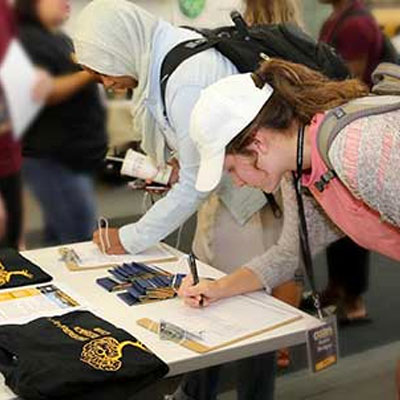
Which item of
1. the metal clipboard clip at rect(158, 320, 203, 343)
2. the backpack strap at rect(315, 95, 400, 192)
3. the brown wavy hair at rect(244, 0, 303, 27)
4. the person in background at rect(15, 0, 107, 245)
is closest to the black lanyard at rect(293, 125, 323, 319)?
the backpack strap at rect(315, 95, 400, 192)

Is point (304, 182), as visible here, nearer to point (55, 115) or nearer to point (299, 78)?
point (299, 78)

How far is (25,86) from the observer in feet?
9.89

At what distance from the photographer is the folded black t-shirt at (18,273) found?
5.77 ft

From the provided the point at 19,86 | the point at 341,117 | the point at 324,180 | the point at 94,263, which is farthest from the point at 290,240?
the point at 19,86

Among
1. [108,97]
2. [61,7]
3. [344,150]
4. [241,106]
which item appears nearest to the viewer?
[344,150]

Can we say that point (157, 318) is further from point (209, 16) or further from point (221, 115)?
point (209, 16)

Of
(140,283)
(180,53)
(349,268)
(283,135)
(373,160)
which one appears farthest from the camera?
(349,268)

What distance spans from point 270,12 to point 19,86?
107 centimetres

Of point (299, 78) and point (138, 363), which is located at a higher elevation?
point (299, 78)

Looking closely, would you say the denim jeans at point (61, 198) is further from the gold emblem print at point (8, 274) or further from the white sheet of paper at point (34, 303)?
the white sheet of paper at point (34, 303)

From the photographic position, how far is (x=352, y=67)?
3.12 m

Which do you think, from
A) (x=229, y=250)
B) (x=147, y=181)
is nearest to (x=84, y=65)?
(x=147, y=181)

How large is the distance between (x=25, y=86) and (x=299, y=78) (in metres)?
1.78

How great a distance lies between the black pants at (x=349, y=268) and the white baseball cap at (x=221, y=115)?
6.03ft
